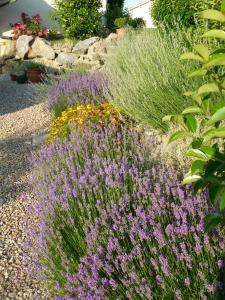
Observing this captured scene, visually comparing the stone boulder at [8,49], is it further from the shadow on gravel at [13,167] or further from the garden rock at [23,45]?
the shadow on gravel at [13,167]

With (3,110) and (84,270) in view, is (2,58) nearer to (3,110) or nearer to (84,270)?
(3,110)

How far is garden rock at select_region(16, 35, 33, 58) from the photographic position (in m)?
14.5

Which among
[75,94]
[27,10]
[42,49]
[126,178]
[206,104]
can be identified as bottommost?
[126,178]

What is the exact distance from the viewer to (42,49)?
14.3 meters

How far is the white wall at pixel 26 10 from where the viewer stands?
59.5 ft

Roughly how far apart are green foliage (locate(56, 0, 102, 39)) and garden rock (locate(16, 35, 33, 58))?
173 centimetres

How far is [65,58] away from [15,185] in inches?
351

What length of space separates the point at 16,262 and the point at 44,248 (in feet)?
3.12

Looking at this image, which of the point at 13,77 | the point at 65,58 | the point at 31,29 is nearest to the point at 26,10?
the point at 31,29

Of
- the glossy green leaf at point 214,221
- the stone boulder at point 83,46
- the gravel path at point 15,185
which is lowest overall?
the gravel path at point 15,185

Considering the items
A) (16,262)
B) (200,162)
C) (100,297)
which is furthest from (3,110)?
(200,162)

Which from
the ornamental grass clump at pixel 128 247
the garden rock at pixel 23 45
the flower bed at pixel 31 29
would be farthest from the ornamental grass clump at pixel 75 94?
the flower bed at pixel 31 29

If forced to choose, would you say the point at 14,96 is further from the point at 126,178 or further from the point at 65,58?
the point at 126,178

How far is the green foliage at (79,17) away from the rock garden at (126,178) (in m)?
4.70
